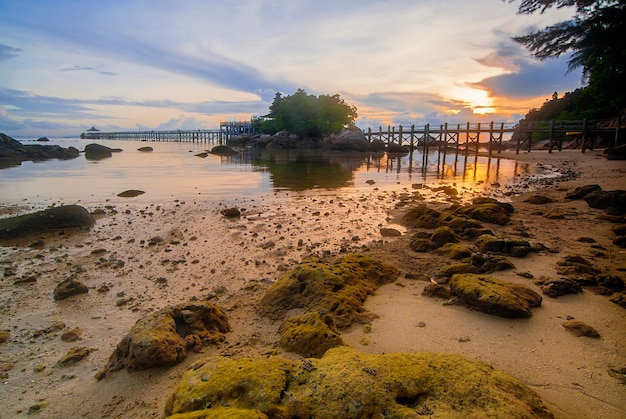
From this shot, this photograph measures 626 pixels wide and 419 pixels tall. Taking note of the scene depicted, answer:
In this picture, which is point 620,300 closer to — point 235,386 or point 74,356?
point 235,386

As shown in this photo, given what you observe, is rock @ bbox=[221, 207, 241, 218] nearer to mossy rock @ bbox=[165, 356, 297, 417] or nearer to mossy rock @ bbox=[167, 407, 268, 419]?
mossy rock @ bbox=[165, 356, 297, 417]

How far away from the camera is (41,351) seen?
4836 mm

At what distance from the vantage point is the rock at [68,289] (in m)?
6.25

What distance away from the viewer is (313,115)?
72625 millimetres

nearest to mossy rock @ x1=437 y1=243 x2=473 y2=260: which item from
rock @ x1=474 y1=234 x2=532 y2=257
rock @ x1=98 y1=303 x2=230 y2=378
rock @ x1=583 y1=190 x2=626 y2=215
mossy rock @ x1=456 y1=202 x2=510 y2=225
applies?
rock @ x1=474 y1=234 x2=532 y2=257

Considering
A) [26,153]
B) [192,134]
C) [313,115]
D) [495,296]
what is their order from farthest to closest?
[192,134] → [313,115] → [26,153] → [495,296]

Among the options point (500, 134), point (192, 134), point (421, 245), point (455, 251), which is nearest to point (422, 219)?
point (421, 245)

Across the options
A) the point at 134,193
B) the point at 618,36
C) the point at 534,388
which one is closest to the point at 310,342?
the point at 534,388

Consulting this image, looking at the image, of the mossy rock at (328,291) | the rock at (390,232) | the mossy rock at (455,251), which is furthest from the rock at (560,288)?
the rock at (390,232)

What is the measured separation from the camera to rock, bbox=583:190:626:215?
10.8 metres

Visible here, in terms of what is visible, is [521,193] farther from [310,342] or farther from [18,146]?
[18,146]

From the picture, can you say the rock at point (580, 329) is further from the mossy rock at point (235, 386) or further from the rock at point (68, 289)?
the rock at point (68, 289)

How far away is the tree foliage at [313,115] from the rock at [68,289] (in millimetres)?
65898

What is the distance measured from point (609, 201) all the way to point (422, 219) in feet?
19.9
